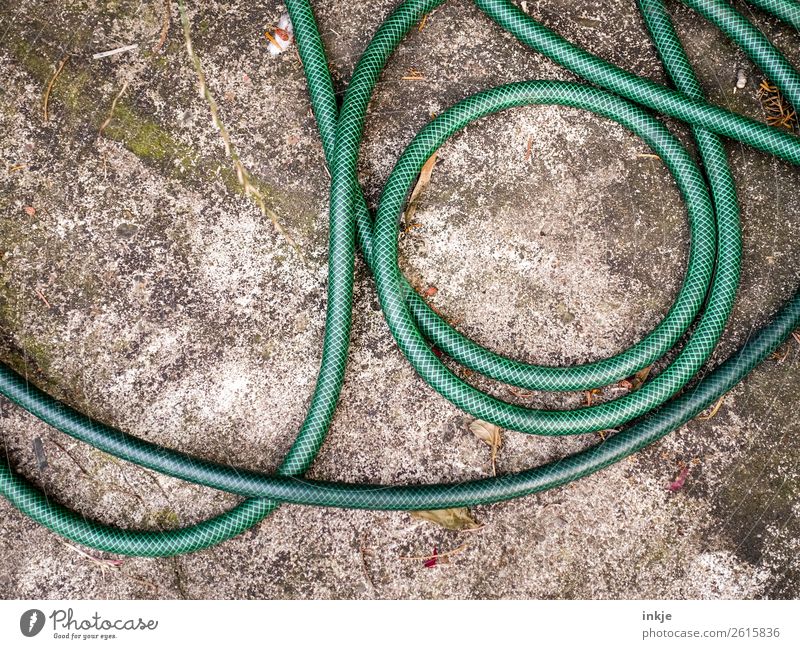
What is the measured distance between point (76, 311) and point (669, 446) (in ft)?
7.35

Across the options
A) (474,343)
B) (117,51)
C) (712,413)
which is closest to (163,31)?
(117,51)

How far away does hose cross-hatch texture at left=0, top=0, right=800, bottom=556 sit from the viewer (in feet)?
7.12

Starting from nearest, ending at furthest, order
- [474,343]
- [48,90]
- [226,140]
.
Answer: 1. [226,140]
2. [474,343]
3. [48,90]

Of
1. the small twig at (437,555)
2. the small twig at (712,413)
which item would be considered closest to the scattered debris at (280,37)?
the small twig at (437,555)

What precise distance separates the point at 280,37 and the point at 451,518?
1896mm

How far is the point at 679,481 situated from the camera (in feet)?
7.64

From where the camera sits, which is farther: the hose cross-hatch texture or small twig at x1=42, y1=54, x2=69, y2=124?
small twig at x1=42, y1=54, x2=69, y2=124

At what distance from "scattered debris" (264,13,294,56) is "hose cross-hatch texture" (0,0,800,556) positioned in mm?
124

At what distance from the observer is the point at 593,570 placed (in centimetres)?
230

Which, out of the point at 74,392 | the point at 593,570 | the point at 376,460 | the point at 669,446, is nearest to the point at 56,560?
the point at 74,392

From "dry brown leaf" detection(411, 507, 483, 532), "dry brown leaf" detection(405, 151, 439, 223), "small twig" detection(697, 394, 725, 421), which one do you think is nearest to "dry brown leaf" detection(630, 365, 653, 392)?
"small twig" detection(697, 394, 725, 421)

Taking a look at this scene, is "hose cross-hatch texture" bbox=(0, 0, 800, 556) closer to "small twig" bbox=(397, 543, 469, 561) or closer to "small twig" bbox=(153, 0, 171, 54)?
"small twig" bbox=(397, 543, 469, 561)

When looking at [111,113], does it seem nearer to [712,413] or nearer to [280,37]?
[280,37]
